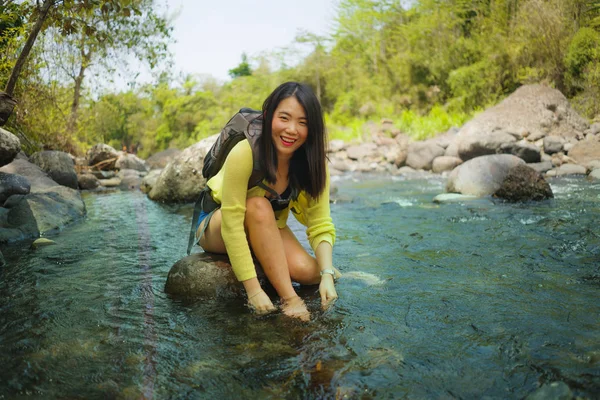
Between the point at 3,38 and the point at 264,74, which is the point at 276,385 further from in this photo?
the point at 264,74

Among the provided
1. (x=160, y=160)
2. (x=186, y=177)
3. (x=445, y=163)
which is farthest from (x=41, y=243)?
(x=160, y=160)

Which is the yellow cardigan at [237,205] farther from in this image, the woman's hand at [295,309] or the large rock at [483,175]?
the large rock at [483,175]

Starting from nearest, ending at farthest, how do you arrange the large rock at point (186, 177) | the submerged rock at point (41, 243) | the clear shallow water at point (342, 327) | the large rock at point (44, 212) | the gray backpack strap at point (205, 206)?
the clear shallow water at point (342, 327) < the gray backpack strap at point (205, 206) < the submerged rock at point (41, 243) < the large rock at point (44, 212) < the large rock at point (186, 177)

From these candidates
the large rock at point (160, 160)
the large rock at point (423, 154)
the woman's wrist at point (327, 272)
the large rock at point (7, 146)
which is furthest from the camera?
the large rock at point (160, 160)

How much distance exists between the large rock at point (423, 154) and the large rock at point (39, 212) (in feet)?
29.9

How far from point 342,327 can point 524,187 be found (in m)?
4.90

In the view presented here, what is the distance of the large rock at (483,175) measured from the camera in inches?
266

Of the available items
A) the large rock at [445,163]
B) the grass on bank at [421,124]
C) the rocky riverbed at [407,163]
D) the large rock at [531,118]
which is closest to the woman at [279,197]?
the rocky riverbed at [407,163]

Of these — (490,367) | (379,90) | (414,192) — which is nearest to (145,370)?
(490,367)

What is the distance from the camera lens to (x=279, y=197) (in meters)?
2.70

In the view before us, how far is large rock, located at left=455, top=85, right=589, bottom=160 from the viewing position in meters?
11.5

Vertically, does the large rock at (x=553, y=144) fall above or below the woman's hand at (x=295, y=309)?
above

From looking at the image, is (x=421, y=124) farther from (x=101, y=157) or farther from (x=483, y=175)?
(x=101, y=157)

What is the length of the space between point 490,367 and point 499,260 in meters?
1.79
